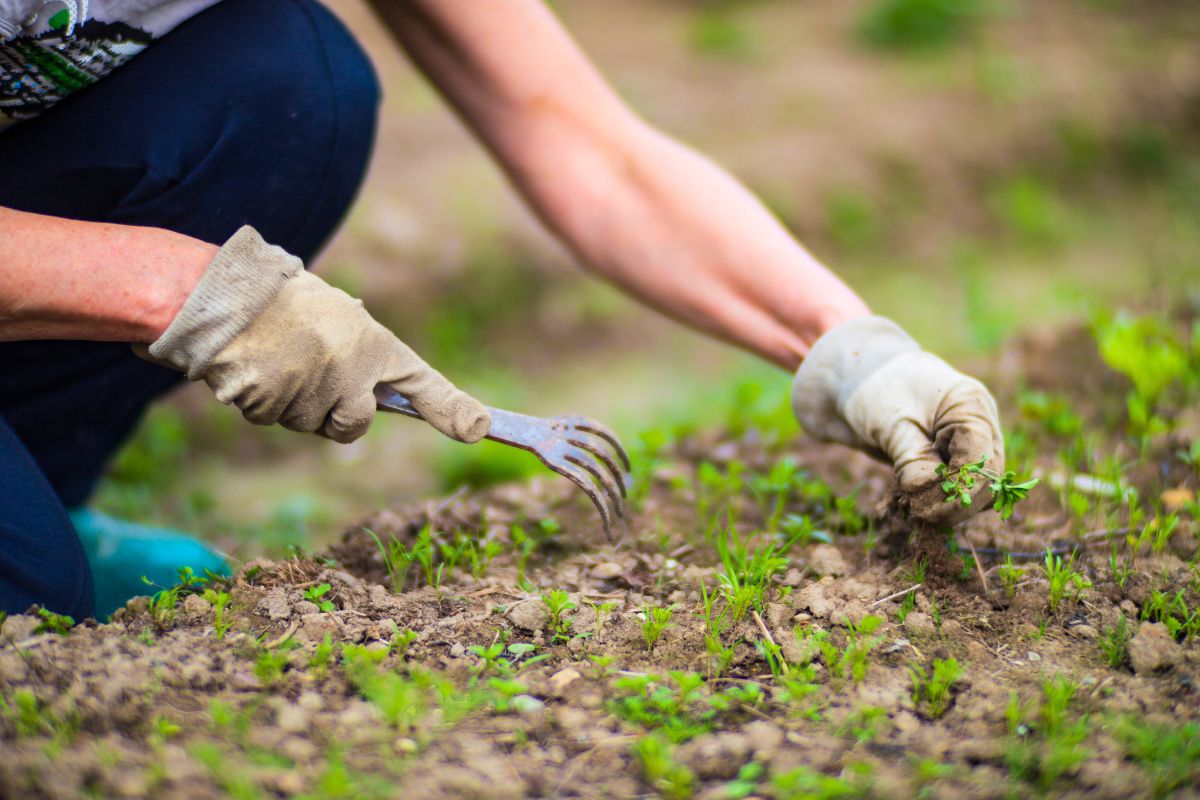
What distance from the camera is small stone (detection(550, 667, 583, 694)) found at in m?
1.45

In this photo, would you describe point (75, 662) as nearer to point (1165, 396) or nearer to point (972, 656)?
point (972, 656)

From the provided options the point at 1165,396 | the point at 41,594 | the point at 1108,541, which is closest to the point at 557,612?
the point at 41,594

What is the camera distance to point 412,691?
138cm

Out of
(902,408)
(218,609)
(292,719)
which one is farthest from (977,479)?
(218,609)

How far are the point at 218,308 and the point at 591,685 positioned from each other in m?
0.78

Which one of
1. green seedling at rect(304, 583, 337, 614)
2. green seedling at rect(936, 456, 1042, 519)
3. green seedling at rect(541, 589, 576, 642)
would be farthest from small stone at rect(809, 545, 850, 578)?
green seedling at rect(304, 583, 337, 614)

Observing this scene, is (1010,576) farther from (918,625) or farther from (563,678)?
(563,678)

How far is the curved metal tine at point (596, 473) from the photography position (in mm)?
1693

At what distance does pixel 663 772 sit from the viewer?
128cm

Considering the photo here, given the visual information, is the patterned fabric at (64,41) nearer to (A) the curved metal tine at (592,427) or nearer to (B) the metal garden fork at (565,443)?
(B) the metal garden fork at (565,443)

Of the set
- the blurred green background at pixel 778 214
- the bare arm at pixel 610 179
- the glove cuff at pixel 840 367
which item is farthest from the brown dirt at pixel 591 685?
the blurred green background at pixel 778 214

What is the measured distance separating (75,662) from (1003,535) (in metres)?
1.54

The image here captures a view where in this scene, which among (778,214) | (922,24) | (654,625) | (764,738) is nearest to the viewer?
(764,738)

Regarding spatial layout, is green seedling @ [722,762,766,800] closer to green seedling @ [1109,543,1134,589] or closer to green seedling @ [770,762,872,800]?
green seedling @ [770,762,872,800]
